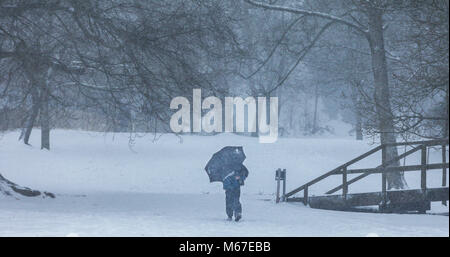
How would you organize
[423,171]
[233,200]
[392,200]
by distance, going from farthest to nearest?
[392,200], [423,171], [233,200]

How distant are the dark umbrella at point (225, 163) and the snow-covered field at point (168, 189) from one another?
97 cm

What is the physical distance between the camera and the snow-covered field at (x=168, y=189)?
11.3m

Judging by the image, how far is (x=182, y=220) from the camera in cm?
1270

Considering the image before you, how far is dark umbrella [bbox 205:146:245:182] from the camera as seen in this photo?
485 inches

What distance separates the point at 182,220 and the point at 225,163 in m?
1.50

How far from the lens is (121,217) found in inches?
511

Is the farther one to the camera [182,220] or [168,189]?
[168,189]

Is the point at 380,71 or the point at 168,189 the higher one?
the point at 380,71

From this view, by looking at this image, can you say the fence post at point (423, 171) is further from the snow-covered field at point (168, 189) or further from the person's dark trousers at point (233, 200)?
the person's dark trousers at point (233, 200)

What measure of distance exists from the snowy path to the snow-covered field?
2cm

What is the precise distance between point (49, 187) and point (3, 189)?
635 centimetres

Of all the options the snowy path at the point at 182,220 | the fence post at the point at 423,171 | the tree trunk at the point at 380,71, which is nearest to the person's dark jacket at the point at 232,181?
the snowy path at the point at 182,220

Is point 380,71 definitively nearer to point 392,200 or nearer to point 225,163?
point 392,200

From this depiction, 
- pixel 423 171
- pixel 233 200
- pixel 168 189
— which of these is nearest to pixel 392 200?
pixel 423 171
